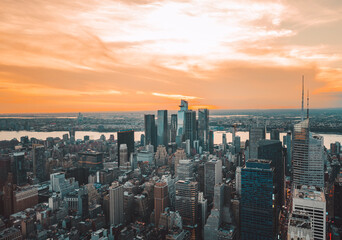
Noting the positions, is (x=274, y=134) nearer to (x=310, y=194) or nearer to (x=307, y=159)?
(x=307, y=159)

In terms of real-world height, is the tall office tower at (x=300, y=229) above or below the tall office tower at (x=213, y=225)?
above

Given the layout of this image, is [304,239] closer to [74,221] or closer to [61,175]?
[74,221]

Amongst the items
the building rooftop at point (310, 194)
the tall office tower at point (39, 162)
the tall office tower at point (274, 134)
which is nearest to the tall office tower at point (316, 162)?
the building rooftop at point (310, 194)

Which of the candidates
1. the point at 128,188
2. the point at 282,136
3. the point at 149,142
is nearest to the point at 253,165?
the point at 128,188

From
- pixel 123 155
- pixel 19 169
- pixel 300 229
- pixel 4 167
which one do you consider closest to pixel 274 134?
pixel 123 155

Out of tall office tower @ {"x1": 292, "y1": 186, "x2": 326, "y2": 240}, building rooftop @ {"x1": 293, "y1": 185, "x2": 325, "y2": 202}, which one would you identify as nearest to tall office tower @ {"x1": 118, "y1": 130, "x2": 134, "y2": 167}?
building rooftop @ {"x1": 293, "y1": 185, "x2": 325, "y2": 202}

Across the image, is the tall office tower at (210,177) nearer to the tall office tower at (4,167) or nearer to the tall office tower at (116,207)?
the tall office tower at (116,207)
